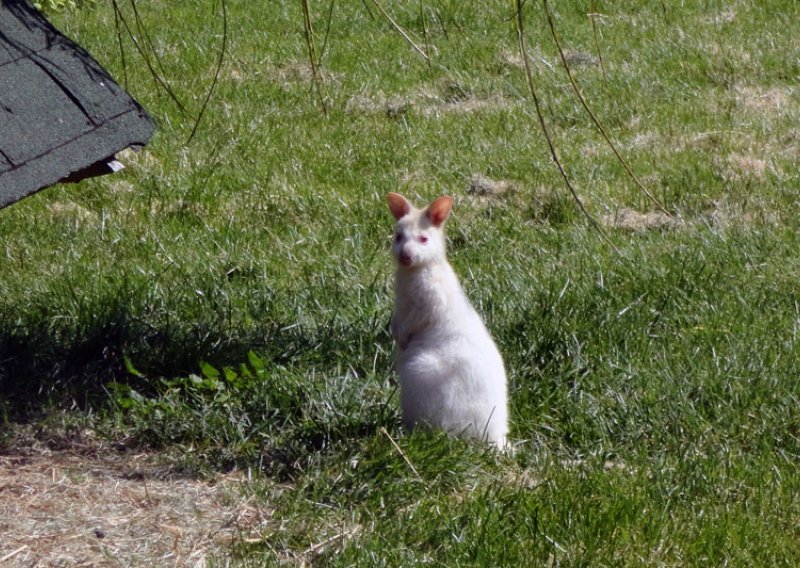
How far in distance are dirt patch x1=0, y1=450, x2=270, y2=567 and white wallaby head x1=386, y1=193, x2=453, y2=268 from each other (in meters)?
1.01

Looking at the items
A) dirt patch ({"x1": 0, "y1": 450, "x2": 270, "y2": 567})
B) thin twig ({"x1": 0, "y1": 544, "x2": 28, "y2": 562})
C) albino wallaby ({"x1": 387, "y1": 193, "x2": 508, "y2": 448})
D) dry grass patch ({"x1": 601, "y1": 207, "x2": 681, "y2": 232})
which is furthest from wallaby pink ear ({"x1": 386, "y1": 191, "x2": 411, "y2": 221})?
dry grass patch ({"x1": 601, "y1": 207, "x2": 681, "y2": 232})

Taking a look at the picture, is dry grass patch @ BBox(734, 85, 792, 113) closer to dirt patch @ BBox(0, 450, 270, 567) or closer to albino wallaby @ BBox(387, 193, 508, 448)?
albino wallaby @ BBox(387, 193, 508, 448)

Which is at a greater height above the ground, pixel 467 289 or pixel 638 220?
pixel 467 289

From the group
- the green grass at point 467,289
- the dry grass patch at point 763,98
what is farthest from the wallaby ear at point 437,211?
the dry grass patch at point 763,98

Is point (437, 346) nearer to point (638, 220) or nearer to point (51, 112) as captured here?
point (51, 112)

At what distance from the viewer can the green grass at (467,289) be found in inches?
165

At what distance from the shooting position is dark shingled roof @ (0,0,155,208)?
4.20m

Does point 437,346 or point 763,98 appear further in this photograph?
point 763,98

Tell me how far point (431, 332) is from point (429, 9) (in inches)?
280

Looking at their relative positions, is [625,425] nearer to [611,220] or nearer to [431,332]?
[431,332]

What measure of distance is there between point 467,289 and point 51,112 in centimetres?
244

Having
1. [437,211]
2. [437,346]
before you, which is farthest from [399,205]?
[437,346]

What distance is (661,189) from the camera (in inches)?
306

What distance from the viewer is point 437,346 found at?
179 inches
